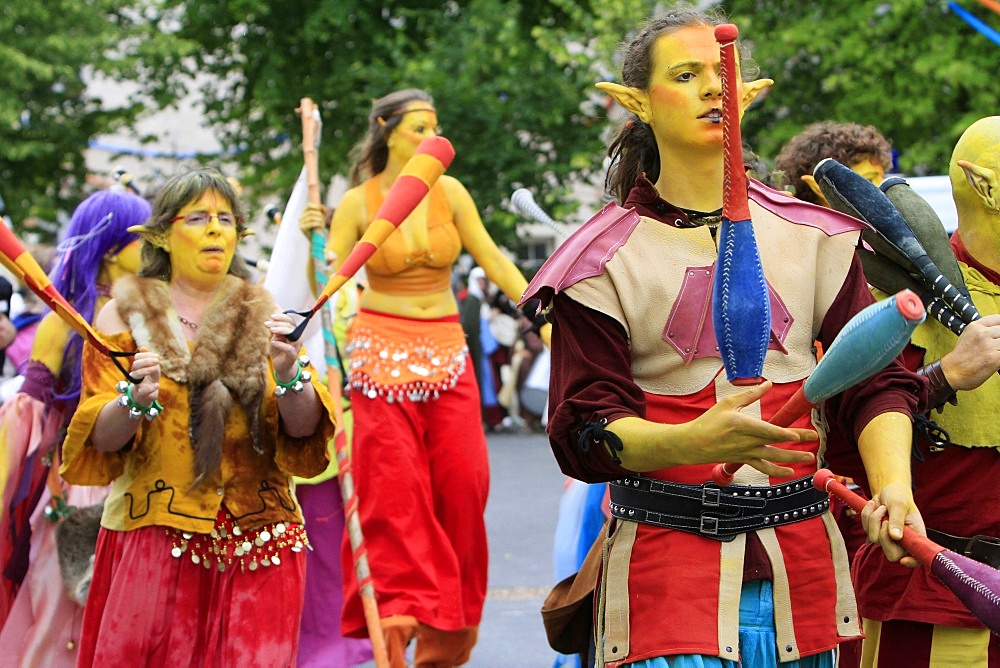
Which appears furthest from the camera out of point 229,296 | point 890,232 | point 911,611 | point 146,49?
point 146,49

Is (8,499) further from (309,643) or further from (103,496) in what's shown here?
(309,643)

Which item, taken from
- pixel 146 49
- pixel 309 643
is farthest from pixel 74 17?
pixel 309 643

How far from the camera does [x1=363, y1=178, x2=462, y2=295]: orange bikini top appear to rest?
604 centimetres

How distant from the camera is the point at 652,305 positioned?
303cm

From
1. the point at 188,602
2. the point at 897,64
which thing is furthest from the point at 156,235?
the point at 897,64

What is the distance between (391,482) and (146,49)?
40.3 feet

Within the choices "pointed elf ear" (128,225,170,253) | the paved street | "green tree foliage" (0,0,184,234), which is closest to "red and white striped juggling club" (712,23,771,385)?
"pointed elf ear" (128,225,170,253)

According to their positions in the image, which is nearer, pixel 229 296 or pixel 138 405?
pixel 138 405

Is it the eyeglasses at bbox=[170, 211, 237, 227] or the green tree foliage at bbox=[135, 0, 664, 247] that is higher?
the eyeglasses at bbox=[170, 211, 237, 227]

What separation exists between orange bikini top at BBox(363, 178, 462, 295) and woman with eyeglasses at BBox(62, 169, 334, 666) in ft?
5.51

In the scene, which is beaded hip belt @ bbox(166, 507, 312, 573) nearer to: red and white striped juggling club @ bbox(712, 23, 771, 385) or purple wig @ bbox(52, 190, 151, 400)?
purple wig @ bbox(52, 190, 151, 400)

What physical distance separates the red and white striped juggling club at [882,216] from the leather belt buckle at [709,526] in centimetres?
91

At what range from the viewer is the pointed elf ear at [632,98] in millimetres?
3234

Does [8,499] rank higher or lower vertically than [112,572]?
lower
